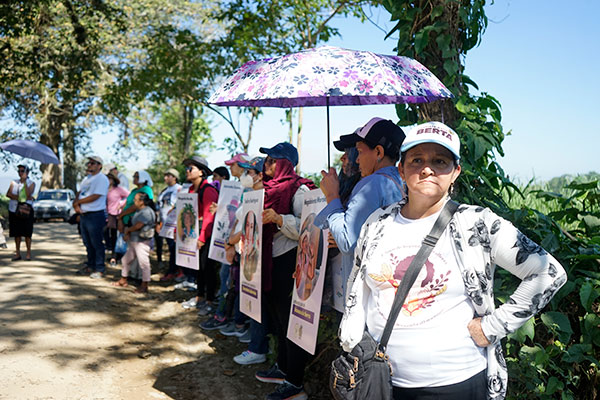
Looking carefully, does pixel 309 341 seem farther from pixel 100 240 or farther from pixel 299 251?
pixel 100 240

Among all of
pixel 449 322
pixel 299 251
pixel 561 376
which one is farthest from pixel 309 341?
pixel 449 322

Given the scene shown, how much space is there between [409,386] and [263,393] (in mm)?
3026

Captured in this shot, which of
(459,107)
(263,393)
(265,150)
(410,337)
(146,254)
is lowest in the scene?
(263,393)

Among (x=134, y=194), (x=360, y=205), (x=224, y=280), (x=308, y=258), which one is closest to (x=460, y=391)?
(x=360, y=205)

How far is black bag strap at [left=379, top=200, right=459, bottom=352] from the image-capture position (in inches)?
88.8

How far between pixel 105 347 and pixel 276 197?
2.79 m

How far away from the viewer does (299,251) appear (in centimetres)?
443

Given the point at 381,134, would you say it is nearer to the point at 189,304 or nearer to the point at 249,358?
the point at 249,358

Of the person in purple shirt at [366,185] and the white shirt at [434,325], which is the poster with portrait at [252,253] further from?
the white shirt at [434,325]

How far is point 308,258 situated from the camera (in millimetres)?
4223

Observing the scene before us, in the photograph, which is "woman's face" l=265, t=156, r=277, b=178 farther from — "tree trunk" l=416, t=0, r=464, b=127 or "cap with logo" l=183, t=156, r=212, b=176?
"cap with logo" l=183, t=156, r=212, b=176

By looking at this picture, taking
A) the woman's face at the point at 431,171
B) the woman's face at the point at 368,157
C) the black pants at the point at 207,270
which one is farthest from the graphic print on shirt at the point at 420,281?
the black pants at the point at 207,270

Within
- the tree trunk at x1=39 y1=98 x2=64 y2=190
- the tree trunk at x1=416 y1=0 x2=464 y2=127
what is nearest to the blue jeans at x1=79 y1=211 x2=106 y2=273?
the tree trunk at x1=416 y1=0 x2=464 y2=127

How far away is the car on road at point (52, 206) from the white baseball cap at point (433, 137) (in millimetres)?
25062
